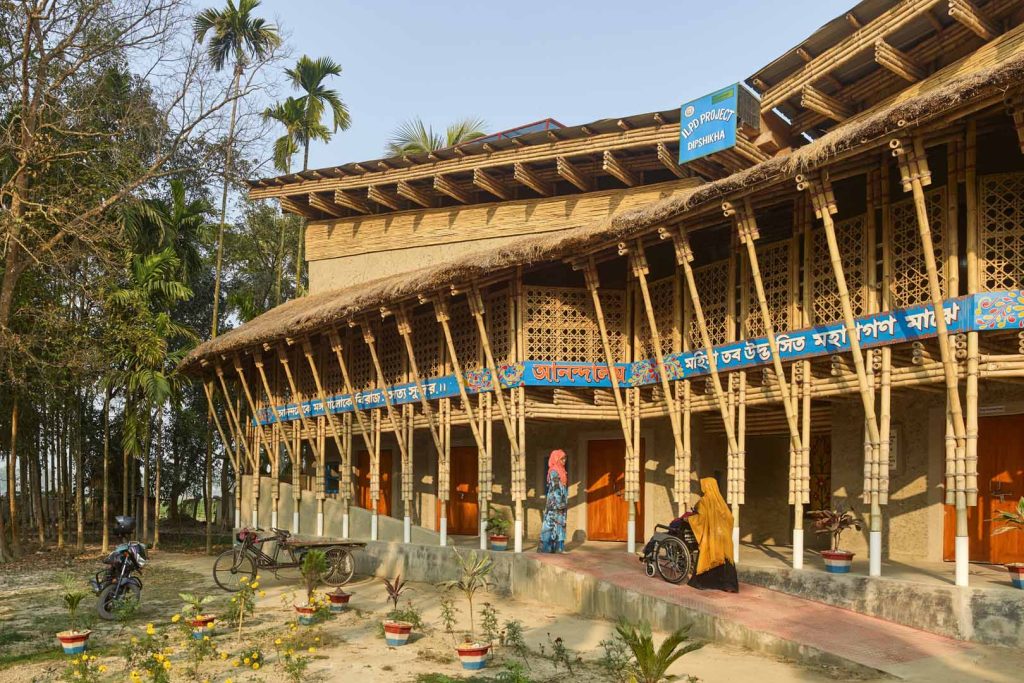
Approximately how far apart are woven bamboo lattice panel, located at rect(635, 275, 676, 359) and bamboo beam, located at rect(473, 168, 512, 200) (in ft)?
20.3

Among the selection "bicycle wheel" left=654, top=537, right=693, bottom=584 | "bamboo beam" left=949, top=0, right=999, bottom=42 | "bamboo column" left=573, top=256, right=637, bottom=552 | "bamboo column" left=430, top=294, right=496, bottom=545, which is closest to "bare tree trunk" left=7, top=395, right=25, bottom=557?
"bamboo column" left=430, top=294, right=496, bottom=545

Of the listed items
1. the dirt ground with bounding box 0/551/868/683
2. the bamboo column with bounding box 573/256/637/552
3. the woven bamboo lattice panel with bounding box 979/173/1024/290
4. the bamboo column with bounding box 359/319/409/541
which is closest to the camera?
the dirt ground with bounding box 0/551/868/683

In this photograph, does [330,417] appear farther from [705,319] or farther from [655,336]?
[705,319]

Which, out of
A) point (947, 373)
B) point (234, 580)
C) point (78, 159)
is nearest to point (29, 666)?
point (234, 580)

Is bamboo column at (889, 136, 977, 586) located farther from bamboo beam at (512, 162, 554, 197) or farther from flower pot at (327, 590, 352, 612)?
bamboo beam at (512, 162, 554, 197)

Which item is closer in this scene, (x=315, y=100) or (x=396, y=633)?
(x=396, y=633)

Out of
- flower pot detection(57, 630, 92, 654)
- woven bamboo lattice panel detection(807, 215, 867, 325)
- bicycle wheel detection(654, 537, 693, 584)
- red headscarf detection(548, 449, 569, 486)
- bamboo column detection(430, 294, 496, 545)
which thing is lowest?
flower pot detection(57, 630, 92, 654)

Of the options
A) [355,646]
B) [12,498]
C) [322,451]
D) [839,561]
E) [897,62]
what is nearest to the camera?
[355,646]

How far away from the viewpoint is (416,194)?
71.4 ft

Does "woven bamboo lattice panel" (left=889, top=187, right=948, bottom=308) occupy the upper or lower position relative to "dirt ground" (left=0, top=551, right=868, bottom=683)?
upper

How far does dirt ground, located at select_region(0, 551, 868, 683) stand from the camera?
8680 mm

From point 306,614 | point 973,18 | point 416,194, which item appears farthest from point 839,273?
point 416,194

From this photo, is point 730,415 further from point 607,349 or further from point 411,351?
point 411,351

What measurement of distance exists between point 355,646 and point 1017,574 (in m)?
6.96
